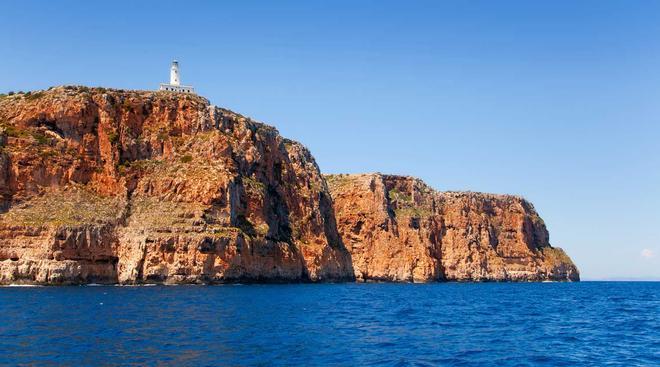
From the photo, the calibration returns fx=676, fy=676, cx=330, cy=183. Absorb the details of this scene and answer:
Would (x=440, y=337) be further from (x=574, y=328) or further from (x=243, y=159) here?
(x=243, y=159)

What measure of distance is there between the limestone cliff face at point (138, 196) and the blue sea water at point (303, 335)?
33.8 m

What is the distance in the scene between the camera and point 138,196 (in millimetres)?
123625

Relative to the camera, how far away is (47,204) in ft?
367

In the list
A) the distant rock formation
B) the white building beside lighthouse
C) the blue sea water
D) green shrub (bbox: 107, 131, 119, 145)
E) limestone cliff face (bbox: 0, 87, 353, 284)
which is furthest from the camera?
the white building beside lighthouse

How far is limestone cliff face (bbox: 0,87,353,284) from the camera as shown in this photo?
351 ft

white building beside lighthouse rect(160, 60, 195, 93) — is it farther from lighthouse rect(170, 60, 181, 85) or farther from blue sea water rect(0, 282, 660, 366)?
blue sea water rect(0, 282, 660, 366)

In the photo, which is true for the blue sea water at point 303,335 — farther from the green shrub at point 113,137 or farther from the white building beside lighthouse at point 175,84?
the white building beside lighthouse at point 175,84

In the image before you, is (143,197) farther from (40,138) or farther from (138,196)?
(40,138)

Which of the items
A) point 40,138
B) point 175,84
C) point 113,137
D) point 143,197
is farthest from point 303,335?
point 175,84

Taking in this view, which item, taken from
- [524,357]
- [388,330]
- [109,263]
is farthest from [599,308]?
[109,263]

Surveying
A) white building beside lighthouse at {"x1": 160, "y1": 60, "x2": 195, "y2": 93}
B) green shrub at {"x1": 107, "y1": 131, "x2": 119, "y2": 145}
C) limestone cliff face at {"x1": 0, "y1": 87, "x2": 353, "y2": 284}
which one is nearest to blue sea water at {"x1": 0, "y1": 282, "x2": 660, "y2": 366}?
limestone cliff face at {"x1": 0, "y1": 87, "x2": 353, "y2": 284}

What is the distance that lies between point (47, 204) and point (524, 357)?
93.0 m

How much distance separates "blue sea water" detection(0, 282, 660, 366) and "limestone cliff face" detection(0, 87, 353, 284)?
33772mm

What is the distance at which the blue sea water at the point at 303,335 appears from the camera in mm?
37406
